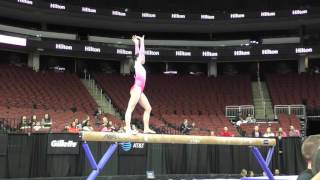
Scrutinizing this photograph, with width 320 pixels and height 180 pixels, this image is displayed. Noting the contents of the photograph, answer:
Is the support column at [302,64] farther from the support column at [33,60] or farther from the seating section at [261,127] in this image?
the support column at [33,60]

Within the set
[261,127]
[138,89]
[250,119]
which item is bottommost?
[261,127]

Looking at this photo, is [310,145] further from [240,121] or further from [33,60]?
[33,60]

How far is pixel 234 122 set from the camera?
25.7 metres

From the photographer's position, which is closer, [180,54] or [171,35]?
[180,54]

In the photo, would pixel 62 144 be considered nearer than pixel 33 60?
Yes

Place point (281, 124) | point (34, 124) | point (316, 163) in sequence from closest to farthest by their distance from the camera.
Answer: point (316, 163)
point (34, 124)
point (281, 124)

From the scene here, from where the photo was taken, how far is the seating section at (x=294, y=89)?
89.3ft

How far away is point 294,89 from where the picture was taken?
93.5 ft

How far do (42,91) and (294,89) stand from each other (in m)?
15.3

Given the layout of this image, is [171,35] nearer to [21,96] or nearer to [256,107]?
[256,107]

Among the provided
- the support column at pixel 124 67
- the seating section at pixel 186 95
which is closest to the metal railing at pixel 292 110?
the seating section at pixel 186 95

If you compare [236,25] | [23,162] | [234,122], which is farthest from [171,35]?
[23,162]

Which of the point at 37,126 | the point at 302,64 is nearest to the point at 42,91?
the point at 37,126

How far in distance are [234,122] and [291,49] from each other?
312 inches
